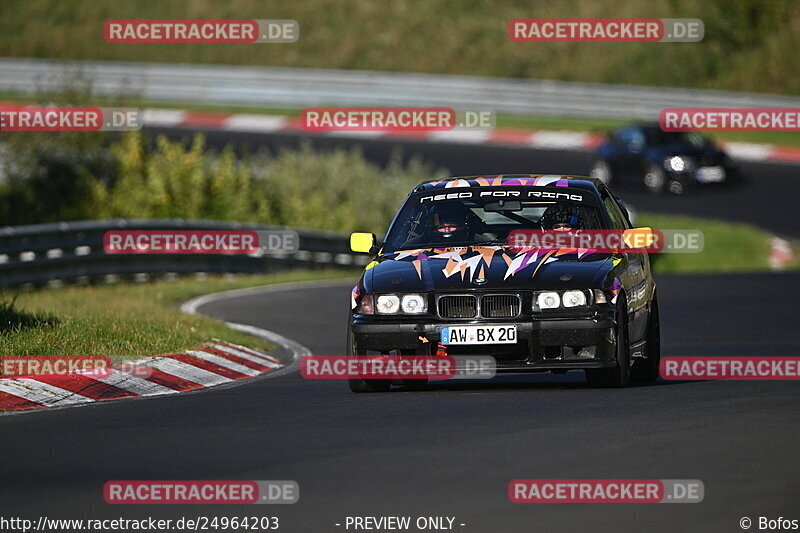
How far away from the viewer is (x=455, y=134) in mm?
42625

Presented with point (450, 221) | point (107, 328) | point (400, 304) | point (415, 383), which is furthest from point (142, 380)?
point (450, 221)

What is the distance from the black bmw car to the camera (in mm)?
10578

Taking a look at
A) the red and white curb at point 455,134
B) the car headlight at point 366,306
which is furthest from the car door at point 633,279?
the red and white curb at point 455,134

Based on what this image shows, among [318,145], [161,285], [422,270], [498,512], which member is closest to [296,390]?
[422,270]

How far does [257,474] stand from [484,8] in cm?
4701

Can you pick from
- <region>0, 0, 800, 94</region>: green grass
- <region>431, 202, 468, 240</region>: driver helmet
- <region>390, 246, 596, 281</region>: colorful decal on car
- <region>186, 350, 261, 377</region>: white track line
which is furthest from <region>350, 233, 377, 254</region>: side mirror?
<region>0, 0, 800, 94</region>: green grass

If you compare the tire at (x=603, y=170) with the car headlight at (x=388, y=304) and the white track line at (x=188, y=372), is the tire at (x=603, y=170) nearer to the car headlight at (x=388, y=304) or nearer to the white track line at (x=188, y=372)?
the white track line at (x=188, y=372)

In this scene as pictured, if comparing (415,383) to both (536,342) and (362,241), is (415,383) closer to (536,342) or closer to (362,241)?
(362,241)

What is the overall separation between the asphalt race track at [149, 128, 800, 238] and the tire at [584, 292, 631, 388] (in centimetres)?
2103

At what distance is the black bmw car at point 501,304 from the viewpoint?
10.6 metres

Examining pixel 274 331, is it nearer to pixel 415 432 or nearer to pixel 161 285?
pixel 161 285

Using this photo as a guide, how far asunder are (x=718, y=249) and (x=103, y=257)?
1278 centimetres

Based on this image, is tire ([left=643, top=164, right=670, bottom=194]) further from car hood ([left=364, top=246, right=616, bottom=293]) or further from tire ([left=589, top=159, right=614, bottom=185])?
car hood ([left=364, top=246, right=616, bottom=293])

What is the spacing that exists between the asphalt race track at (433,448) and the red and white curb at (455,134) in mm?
28245
